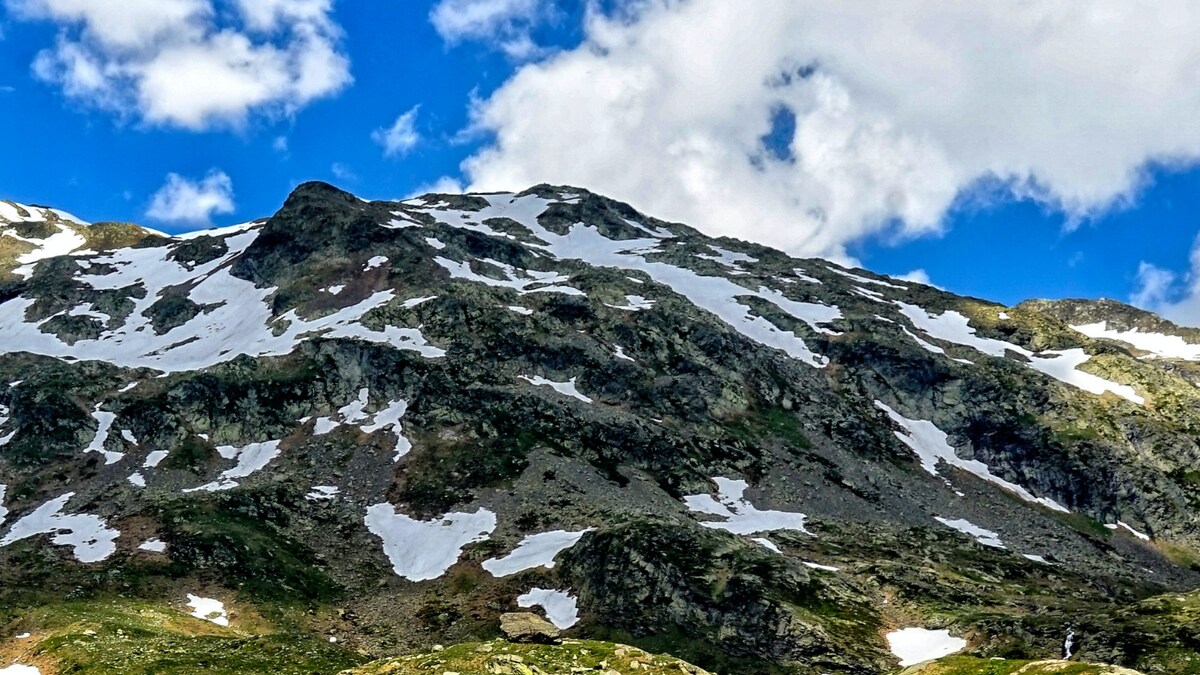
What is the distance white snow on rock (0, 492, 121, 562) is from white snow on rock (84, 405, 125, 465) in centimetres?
1097

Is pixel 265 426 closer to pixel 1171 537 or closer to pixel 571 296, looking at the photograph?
pixel 571 296

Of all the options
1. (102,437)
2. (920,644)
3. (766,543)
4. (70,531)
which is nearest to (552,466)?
(766,543)

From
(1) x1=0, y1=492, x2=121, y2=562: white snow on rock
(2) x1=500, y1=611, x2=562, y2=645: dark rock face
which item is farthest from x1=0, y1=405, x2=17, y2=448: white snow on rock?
(2) x1=500, y1=611, x2=562, y2=645: dark rock face

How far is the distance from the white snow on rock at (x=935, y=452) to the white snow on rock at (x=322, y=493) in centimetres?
8145

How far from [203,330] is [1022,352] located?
153211 millimetres

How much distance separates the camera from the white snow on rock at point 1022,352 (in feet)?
438

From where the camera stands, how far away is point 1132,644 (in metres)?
47.3

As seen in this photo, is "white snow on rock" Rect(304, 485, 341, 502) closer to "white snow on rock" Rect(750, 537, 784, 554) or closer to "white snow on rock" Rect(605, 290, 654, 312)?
"white snow on rock" Rect(750, 537, 784, 554)

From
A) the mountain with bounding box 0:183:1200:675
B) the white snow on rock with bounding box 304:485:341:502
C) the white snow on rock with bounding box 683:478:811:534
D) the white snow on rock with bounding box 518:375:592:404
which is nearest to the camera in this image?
the mountain with bounding box 0:183:1200:675

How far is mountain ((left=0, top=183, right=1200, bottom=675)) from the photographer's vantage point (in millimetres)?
59594

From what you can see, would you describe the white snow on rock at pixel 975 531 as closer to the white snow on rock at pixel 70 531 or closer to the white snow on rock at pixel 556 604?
the white snow on rock at pixel 556 604

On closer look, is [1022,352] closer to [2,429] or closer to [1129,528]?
[1129,528]

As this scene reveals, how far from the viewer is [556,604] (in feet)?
215

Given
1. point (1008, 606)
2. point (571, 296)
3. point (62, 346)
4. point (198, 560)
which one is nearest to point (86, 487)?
point (198, 560)
